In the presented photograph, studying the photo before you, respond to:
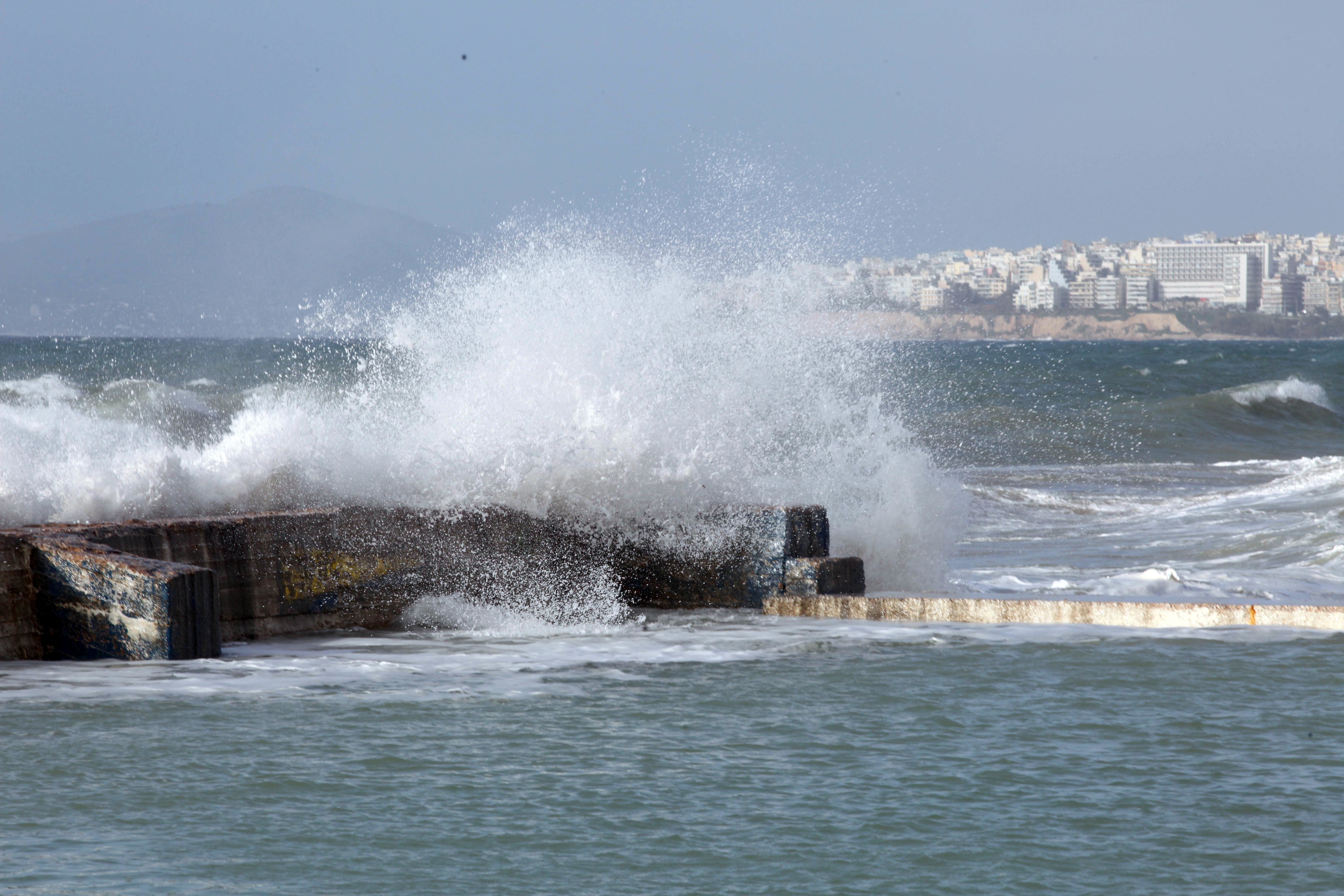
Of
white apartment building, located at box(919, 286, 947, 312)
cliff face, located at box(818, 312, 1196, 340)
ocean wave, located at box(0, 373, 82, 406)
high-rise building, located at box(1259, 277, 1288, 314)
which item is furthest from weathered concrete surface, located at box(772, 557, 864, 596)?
high-rise building, located at box(1259, 277, 1288, 314)

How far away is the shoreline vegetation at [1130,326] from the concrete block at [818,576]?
349 ft

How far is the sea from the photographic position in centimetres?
335

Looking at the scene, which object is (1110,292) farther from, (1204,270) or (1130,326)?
(1204,270)

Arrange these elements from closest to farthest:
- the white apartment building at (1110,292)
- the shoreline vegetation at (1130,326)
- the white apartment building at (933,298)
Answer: the white apartment building at (933,298), the shoreline vegetation at (1130,326), the white apartment building at (1110,292)

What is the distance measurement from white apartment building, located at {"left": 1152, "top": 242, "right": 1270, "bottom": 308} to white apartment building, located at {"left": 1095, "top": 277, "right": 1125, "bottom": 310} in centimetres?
571

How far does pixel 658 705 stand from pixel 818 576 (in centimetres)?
231

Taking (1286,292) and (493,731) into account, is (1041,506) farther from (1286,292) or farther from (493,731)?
(1286,292)

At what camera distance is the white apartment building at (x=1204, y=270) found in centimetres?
16562

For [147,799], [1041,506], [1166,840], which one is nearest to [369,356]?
[147,799]

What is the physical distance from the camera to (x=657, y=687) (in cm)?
528

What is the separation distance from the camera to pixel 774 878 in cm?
319

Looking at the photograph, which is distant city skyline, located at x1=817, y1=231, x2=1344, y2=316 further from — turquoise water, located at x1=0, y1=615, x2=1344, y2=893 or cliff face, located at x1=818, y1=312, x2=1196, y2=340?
turquoise water, located at x1=0, y1=615, x2=1344, y2=893

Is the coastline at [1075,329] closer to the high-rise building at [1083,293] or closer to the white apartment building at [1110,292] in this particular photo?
the white apartment building at [1110,292]

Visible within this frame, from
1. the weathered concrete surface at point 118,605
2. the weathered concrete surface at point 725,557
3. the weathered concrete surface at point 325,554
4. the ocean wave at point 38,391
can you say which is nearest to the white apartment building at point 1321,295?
the ocean wave at point 38,391
